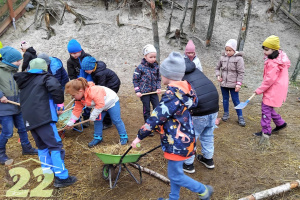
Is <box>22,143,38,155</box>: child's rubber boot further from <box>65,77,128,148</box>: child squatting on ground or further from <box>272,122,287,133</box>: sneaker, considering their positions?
<box>272,122,287,133</box>: sneaker

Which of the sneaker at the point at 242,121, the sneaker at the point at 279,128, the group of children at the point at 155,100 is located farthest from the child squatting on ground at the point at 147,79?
the sneaker at the point at 279,128

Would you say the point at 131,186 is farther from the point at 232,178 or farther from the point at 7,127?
the point at 7,127

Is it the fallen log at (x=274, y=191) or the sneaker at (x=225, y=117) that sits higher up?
the fallen log at (x=274, y=191)

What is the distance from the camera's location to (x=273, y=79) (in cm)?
419

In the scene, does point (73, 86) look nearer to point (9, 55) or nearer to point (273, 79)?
point (9, 55)

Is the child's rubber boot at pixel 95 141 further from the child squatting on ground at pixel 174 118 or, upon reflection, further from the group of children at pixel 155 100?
the child squatting on ground at pixel 174 118

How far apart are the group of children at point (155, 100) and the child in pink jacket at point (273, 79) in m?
0.01

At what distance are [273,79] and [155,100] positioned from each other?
2079 mm

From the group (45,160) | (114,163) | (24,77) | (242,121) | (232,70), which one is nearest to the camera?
(114,163)

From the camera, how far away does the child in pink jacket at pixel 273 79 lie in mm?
4152

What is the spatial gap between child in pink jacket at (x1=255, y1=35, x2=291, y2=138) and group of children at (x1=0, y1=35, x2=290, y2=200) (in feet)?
0.05

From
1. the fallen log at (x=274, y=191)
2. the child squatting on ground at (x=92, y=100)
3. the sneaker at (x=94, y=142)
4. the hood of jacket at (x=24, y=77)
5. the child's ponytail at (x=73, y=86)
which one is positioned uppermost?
the hood of jacket at (x=24, y=77)

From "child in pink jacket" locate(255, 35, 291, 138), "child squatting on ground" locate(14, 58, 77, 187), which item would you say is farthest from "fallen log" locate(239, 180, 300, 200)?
"child squatting on ground" locate(14, 58, 77, 187)

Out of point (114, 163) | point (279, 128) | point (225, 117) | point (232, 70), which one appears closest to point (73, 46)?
point (114, 163)
